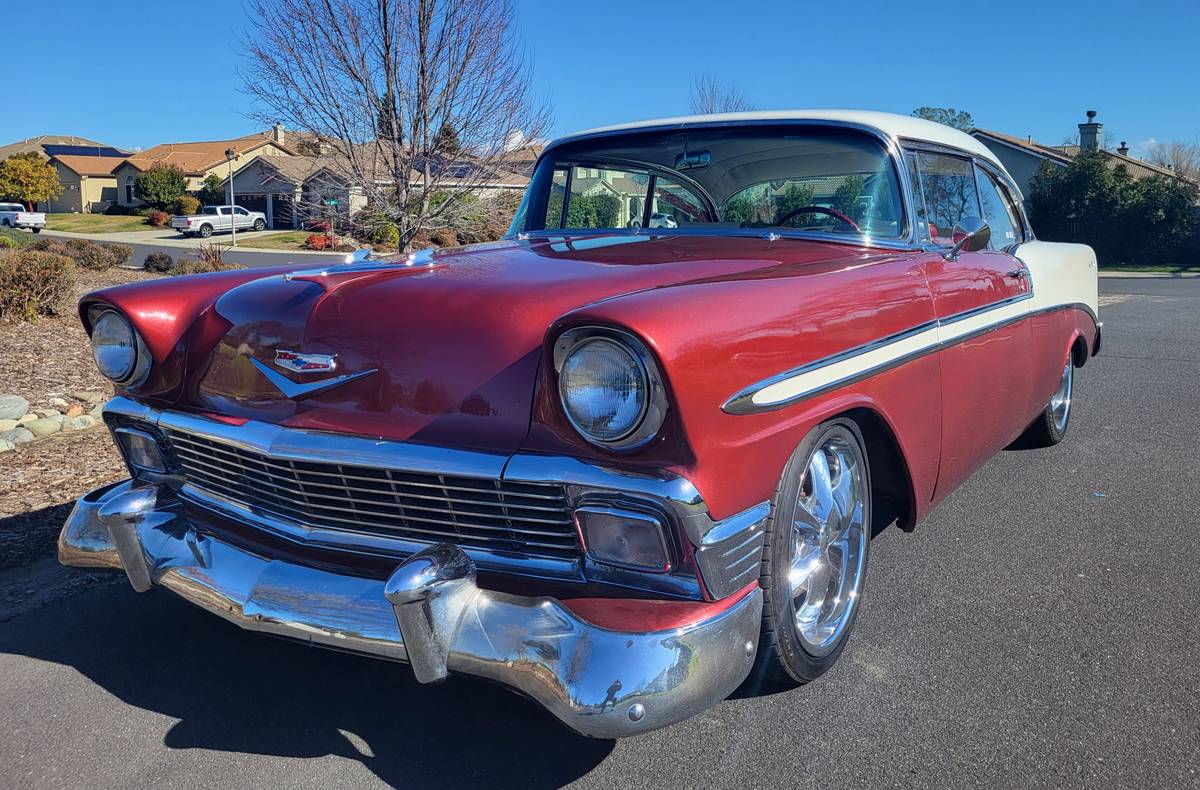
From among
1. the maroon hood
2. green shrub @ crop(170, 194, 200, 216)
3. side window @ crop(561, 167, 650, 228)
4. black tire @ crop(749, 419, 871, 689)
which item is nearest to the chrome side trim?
black tire @ crop(749, 419, 871, 689)

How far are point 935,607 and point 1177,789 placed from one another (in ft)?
3.25

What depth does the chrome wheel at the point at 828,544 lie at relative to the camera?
2416 millimetres

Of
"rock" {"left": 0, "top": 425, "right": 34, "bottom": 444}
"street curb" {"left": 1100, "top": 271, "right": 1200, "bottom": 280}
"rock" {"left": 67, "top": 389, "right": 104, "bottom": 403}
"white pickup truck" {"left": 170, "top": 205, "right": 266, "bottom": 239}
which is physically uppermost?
"white pickup truck" {"left": 170, "top": 205, "right": 266, "bottom": 239}

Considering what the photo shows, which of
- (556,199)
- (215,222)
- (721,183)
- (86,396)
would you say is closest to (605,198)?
(556,199)

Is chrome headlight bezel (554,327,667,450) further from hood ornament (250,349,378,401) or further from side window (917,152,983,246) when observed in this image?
side window (917,152,983,246)

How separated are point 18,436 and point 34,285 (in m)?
3.53

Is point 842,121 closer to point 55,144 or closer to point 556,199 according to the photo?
point 556,199

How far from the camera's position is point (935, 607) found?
9.72ft

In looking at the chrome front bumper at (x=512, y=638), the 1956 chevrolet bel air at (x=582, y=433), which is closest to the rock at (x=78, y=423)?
the 1956 chevrolet bel air at (x=582, y=433)

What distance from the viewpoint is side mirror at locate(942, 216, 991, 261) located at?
10.6ft

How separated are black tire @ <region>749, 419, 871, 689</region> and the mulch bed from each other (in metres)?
2.80

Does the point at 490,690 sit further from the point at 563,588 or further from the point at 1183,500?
the point at 1183,500

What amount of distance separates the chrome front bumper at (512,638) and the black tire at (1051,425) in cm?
335

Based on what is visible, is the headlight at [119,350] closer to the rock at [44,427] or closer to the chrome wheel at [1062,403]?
the rock at [44,427]
